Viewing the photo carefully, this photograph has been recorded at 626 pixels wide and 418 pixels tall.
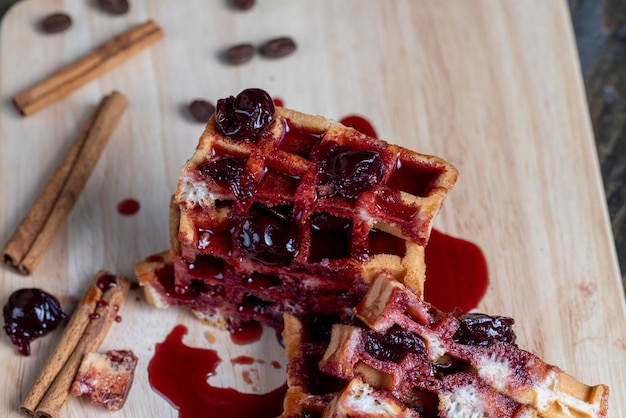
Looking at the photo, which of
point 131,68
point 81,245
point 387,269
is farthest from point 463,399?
point 131,68

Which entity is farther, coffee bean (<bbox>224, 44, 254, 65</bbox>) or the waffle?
coffee bean (<bbox>224, 44, 254, 65</bbox>)

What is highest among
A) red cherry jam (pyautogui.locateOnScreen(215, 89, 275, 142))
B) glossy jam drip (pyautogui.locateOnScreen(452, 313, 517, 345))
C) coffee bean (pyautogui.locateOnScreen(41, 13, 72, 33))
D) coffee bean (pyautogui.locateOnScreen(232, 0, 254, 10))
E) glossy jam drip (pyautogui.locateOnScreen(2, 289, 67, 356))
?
coffee bean (pyautogui.locateOnScreen(232, 0, 254, 10))

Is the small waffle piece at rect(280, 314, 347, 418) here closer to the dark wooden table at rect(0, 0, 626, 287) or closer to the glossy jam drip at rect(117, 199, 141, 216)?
the glossy jam drip at rect(117, 199, 141, 216)

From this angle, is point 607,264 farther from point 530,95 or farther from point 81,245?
point 81,245

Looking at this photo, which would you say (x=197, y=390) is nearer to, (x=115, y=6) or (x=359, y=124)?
(x=359, y=124)

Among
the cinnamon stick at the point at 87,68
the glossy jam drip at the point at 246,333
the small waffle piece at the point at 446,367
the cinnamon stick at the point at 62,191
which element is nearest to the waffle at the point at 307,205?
the small waffle piece at the point at 446,367

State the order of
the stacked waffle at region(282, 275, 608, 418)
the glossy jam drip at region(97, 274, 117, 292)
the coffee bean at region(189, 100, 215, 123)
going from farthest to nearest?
1. the coffee bean at region(189, 100, 215, 123)
2. the glossy jam drip at region(97, 274, 117, 292)
3. the stacked waffle at region(282, 275, 608, 418)

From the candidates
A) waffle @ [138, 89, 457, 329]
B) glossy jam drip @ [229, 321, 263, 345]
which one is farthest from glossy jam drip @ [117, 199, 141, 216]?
glossy jam drip @ [229, 321, 263, 345]
